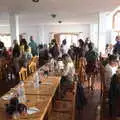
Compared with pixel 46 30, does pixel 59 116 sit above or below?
below

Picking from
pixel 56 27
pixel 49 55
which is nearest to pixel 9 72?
pixel 49 55

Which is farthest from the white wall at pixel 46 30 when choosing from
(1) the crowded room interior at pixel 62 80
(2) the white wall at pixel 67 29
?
(1) the crowded room interior at pixel 62 80

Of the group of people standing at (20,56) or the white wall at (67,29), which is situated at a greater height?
the white wall at (67,29)

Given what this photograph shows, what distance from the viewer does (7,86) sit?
7.26 meters

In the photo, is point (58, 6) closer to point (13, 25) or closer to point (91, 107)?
point (13, 25)

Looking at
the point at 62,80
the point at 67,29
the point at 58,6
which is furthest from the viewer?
the point at 67,29

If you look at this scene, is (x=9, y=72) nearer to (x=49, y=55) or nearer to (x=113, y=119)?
(x=49, y=55)

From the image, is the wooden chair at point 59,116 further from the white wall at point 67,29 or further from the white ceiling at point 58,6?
the white wall at point 67,29

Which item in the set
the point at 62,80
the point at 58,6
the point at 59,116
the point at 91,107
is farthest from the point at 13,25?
the point at 59,116

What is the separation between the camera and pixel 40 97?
354cm

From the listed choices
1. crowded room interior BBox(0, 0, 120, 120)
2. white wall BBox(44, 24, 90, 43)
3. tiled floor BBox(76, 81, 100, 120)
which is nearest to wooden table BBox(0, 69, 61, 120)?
crowded room interior BBox(0, 0, 120, 120)

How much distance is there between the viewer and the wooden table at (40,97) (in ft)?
9.20

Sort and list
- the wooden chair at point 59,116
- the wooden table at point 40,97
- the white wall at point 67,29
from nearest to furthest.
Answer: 1. the wooden table at point 40,97
2. the wooden chair at point 59,116
3. the white wall at point 67,29

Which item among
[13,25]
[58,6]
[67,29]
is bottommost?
[13,25]
